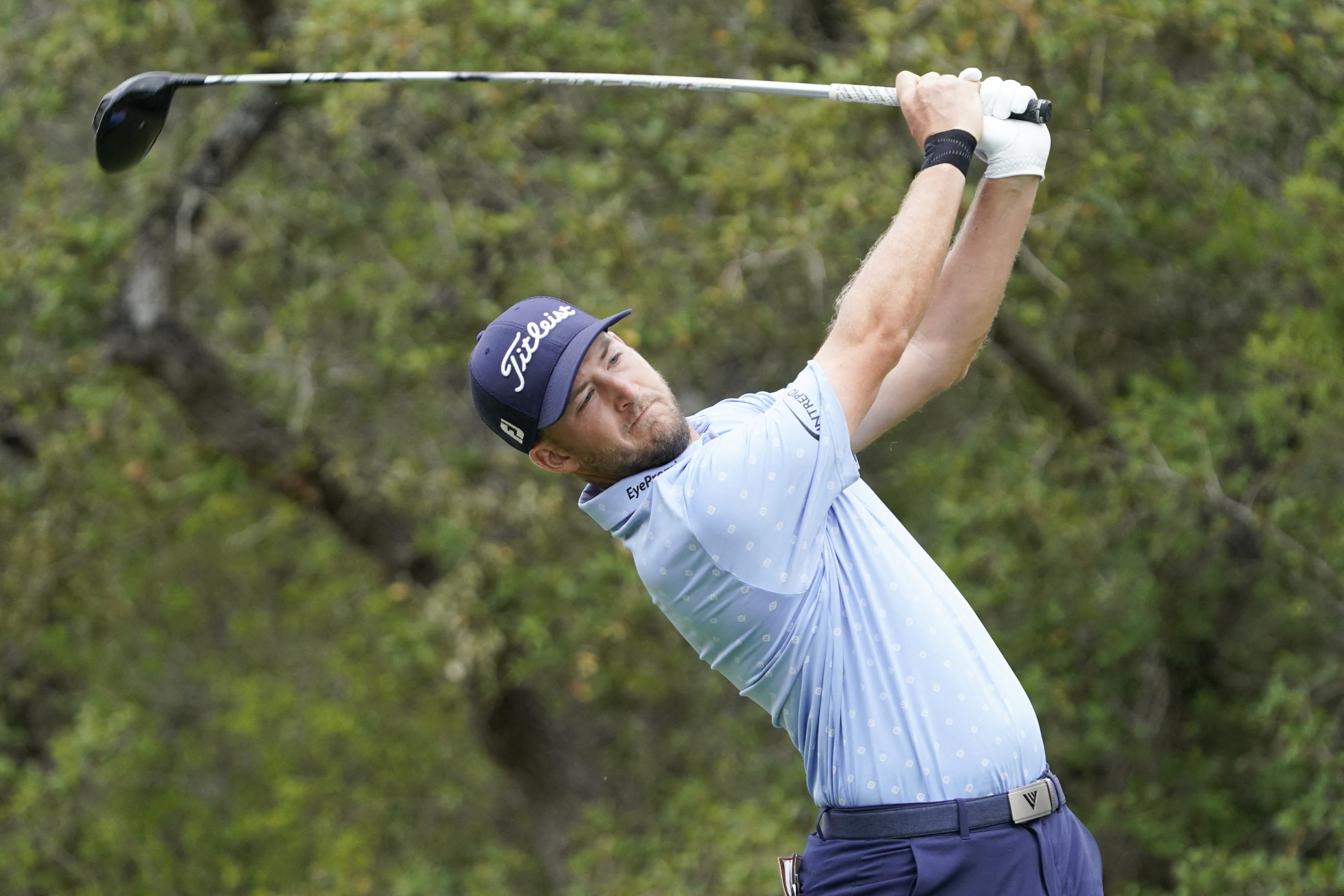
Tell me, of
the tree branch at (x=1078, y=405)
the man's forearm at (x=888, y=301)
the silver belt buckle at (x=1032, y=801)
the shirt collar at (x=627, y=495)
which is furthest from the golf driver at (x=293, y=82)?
the tree branch at (x=1078, y=405)

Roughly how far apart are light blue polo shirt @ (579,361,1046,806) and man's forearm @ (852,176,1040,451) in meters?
0.39

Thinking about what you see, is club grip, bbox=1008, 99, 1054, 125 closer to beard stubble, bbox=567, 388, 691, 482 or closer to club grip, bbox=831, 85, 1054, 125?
club grip, bbox=831, 85, 1054, 125

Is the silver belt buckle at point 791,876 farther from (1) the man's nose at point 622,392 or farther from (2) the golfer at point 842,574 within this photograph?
(1) the man's nose at point 622,392

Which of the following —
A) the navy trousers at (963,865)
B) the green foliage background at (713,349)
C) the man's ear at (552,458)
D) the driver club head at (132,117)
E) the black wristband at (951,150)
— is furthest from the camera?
the green foliage background at (713,349)

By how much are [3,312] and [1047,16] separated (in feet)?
16.9

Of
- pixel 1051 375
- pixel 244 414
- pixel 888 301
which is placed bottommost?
pixel 244 414

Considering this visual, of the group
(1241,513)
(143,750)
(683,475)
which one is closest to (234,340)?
(143,750)

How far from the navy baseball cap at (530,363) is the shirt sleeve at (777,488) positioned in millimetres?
276

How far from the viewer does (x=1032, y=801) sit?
2.35 m

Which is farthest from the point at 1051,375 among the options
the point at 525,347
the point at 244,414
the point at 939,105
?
→ the point at 525,347

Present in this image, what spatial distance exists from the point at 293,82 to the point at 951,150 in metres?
1.59

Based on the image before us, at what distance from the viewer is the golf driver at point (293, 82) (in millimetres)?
2701

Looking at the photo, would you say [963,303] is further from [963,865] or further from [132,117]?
[132,117]

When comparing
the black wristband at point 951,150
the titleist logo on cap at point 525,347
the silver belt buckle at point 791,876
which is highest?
the black wristband at point 951,150
